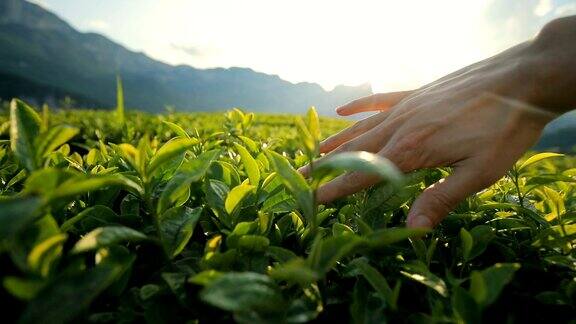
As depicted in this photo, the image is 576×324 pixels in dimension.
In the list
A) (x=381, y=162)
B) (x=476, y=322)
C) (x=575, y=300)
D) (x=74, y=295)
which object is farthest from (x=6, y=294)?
(x=575, y=300)

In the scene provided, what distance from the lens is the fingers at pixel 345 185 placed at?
1458 millimetres

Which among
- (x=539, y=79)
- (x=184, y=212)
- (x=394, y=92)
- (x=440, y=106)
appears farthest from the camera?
(x=394, y=92)

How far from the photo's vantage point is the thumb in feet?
4.19

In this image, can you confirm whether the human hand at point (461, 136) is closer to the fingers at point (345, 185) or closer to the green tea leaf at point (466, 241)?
the fingers at point (345, 185)

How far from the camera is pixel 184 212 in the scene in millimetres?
1092

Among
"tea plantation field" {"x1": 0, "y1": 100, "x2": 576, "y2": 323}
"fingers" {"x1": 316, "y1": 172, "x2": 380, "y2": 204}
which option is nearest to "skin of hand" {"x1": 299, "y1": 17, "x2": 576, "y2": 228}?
"fingers" {"x1": 316, "y1": 172, "x2": 380, "y2": 204}

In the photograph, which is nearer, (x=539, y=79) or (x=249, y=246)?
(x=249, y=246)

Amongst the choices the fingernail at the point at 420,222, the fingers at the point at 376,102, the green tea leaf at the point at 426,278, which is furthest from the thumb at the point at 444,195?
the fingers at the point at 376,102

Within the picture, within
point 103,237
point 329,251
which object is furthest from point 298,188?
point 103,237

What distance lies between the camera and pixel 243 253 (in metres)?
1.01

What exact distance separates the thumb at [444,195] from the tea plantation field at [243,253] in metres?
0.05

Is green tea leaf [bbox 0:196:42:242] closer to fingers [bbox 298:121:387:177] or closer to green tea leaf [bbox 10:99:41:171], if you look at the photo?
green tea leaf [bbox 10:99:41:171]

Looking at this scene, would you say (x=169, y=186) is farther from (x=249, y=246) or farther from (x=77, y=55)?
(x=77, y=55)

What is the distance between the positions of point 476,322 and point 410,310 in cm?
24
